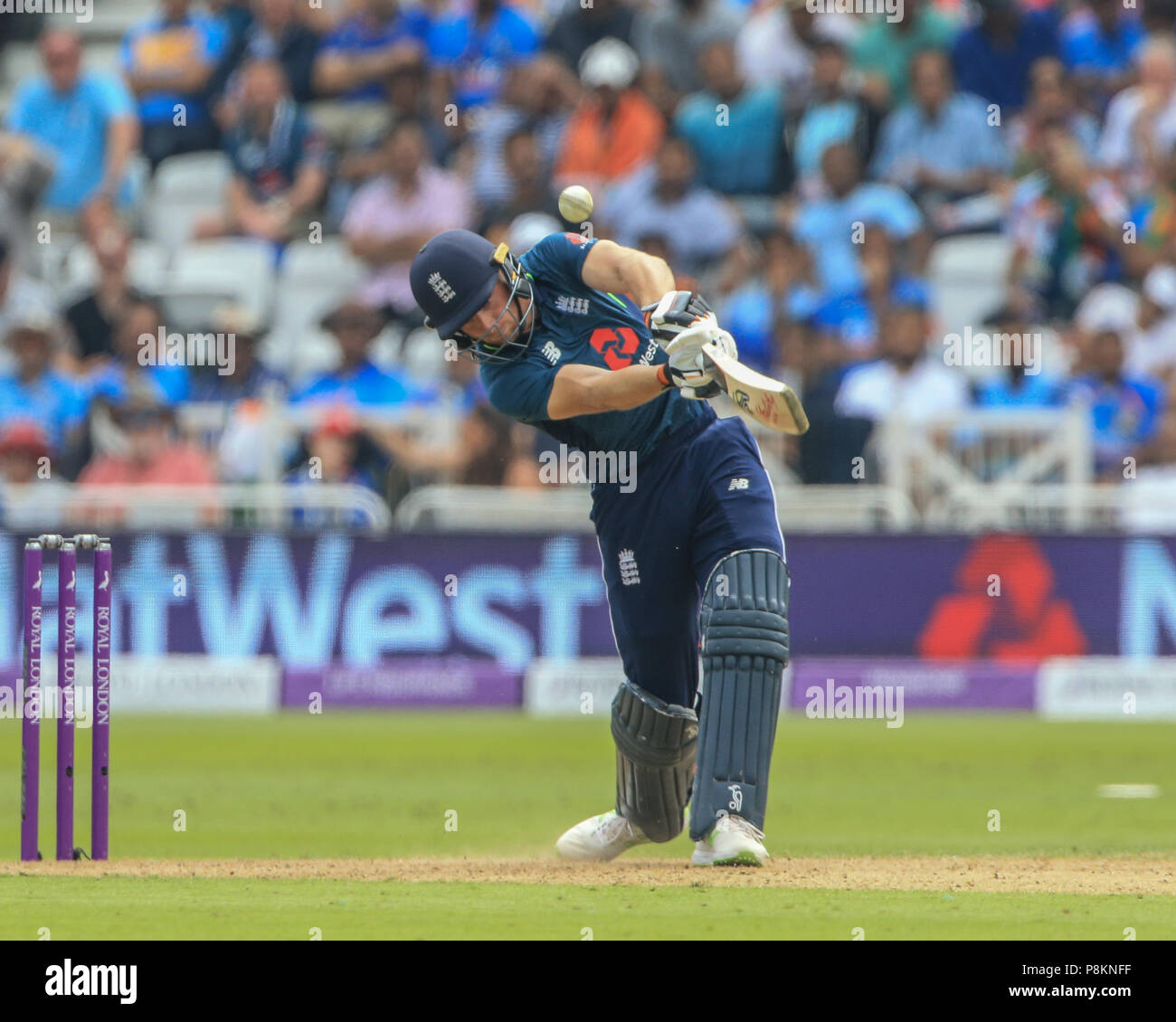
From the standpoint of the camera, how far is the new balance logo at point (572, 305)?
6977 millimetres

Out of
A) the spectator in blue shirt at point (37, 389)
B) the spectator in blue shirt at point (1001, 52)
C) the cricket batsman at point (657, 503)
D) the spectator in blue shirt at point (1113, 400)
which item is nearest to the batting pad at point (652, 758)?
the cricket batsman at point (657, 503)

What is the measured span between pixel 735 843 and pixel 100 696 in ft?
7.03

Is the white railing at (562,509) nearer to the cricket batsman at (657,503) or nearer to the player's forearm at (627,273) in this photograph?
the cricket batsman at (657,503)

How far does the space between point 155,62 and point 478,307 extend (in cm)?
1224

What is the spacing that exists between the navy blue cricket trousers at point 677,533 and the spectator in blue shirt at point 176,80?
1180 centimetres

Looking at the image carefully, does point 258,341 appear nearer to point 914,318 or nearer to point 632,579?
point 914,318

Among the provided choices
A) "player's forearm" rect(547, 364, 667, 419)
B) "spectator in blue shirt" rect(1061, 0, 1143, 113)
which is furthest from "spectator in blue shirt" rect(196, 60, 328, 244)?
"player's forearm" rect(547, 364, 667, 419)

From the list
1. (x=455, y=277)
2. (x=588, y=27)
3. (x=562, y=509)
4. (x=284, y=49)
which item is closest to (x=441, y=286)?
(x=455, y=277)

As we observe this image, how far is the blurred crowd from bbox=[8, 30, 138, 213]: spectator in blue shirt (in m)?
0.02

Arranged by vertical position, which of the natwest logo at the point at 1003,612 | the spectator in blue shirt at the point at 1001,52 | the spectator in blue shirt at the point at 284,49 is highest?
the spectator in blue shirt at the point at 284,49

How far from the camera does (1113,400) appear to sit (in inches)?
550

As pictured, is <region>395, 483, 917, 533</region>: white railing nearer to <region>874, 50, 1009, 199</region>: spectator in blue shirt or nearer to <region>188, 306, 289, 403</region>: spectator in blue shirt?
<region>188, 306, 289, 403</region>: spectator in blue shirt

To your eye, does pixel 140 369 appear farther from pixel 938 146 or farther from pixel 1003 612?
pixel 1003 612

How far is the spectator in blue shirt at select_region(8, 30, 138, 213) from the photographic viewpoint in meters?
17.6
